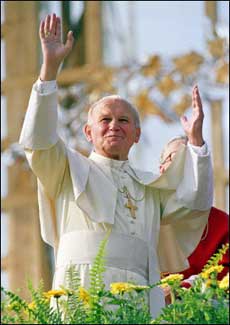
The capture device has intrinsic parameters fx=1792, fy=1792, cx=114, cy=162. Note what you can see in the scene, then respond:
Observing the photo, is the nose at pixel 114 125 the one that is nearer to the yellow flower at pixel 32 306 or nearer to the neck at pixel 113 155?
the neck at pixel 113 155

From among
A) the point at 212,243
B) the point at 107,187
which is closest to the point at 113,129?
the point at 107,187

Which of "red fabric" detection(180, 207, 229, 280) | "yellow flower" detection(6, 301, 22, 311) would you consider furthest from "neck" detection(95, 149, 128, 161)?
"yellow flower" detection(6, 301, 22, 311)

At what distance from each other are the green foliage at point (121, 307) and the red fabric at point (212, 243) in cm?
230

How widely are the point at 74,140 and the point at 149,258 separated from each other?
7.89 metres

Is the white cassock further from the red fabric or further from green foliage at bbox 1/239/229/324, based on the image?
green foliage at bbox 1/239/229/324

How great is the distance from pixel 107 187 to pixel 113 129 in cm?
25

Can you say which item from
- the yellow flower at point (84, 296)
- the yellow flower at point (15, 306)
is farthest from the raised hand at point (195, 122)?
the yellow flower at point (15, 306)

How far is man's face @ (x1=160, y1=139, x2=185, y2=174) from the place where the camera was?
7.21 m

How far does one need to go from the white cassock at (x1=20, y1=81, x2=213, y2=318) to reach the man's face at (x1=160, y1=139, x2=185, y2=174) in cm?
22

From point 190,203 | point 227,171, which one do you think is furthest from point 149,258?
point 227,171

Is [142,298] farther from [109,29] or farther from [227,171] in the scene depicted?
[109,29]

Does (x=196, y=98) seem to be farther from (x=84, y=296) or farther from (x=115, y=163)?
(x=84, y=296)

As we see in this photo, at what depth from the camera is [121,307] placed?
5.23 meters

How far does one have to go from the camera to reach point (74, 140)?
14.6 meters
